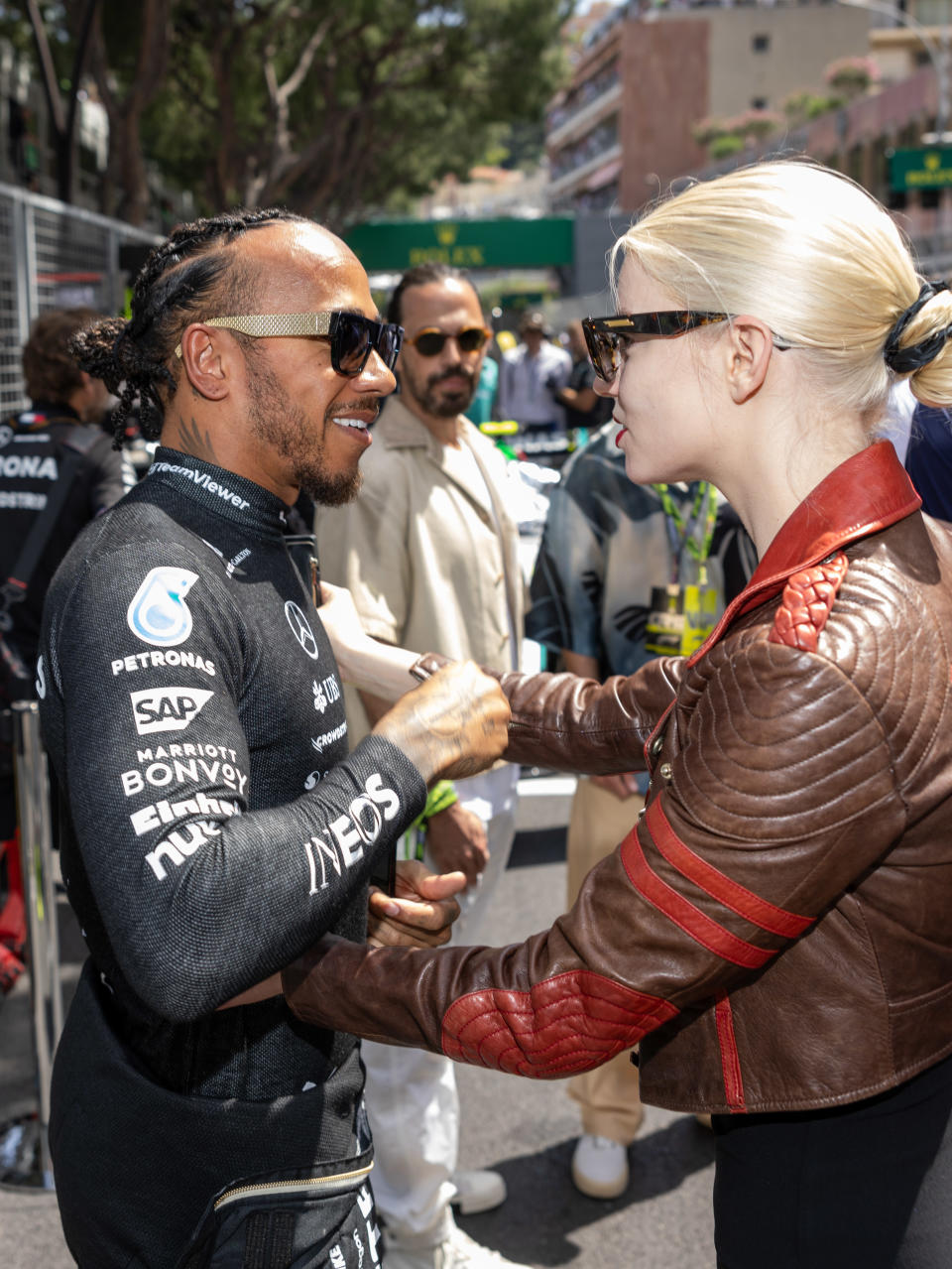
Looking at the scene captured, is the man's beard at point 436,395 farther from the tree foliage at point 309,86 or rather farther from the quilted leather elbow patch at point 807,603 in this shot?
the tree foliage at point 309,86

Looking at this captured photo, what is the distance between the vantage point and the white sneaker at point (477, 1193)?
11.0 ft

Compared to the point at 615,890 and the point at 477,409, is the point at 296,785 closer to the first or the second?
the point at 615,890

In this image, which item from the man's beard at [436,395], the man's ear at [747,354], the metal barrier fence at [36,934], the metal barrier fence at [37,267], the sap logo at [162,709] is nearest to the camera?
the sap logo at [162,709]

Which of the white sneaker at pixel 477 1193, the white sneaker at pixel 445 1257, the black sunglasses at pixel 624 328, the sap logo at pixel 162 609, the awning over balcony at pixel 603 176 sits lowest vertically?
the white sneaker at pixel 477 1193

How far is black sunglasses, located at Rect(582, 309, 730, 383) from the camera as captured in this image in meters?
1.63

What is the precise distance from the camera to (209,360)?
1848mm

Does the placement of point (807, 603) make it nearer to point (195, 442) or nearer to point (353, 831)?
point (353, 831)

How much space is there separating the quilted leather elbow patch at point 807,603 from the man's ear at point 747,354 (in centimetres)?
27

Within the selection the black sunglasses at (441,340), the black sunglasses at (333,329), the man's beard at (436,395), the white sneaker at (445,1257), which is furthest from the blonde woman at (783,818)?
the black sunglasses at (441,340)

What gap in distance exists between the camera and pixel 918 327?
62.6 inches

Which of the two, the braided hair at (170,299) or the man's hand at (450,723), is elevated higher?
the braided hair at (170,299)

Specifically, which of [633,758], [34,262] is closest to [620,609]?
[633,758]

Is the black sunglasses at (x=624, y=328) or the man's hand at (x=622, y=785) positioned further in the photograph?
the man's hand at (x=622, y=785)

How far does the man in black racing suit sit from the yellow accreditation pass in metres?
1.67
